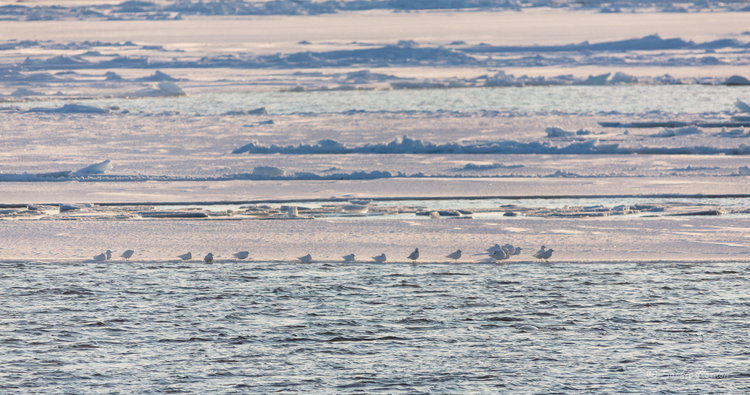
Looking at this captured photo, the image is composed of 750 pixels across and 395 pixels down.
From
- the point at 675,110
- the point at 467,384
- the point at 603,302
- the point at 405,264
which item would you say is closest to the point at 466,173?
the point at 405,264

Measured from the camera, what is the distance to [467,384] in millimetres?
3949

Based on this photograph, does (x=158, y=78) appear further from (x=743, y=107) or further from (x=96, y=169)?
(x=743, y=107)

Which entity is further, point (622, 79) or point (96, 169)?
point (622, 79)

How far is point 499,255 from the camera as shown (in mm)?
6398

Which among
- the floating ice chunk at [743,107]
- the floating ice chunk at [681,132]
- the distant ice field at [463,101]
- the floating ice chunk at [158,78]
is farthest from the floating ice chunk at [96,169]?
the floating ice chunk at [158,78]

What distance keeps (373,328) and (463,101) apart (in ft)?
66.1

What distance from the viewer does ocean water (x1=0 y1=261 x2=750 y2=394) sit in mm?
4012

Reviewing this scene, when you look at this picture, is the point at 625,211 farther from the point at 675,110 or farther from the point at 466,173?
the point at 675,110

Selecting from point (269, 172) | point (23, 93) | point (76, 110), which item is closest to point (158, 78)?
point (23, 93)

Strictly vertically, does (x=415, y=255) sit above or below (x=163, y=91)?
below

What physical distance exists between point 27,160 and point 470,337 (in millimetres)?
9791

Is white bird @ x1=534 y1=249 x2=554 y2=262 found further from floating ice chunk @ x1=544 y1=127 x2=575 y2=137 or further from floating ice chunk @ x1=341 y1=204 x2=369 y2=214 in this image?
floating ice chunk @ x1=544 y1=127 x2=575 y2=137

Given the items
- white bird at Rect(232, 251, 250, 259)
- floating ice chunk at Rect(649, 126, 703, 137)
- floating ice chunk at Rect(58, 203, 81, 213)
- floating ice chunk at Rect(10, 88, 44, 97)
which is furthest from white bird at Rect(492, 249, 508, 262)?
floating ice chunk at Rect(10, 88, 44, 97)

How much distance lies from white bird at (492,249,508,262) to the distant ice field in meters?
14.4
